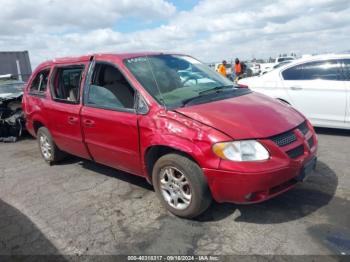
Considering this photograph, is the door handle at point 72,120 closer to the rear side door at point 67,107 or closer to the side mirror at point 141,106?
the rear side door at point 67,107

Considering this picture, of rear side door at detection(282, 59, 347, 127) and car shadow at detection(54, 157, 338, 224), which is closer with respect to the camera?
car shadow at detection(54, 157, 338, 224)

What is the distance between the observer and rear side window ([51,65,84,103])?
186 inches

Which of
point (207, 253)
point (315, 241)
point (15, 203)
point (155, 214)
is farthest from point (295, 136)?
point (15, 203)

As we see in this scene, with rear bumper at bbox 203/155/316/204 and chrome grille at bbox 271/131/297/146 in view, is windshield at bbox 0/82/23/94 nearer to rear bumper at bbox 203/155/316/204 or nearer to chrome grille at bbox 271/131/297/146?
rear bumper at bbox 203/155/316/204

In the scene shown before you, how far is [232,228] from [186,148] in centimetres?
92

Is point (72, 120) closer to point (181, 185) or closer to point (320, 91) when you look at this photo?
point (181, 185)

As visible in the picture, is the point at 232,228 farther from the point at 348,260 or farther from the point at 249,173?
the point at 348,260

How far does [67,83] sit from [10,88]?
673 cm

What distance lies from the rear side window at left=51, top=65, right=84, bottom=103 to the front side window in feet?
1.07

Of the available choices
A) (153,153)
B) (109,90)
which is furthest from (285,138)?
(109,90)

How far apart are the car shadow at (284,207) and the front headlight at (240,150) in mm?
788

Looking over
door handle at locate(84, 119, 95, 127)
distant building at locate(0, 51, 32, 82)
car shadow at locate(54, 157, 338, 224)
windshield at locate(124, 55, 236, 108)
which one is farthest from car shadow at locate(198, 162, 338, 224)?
distant building at locate(0, 51, 32, 82)

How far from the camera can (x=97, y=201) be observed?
4227 mm

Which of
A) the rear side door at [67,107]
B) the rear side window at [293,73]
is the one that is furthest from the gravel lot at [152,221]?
the rear side window at [293,73]
